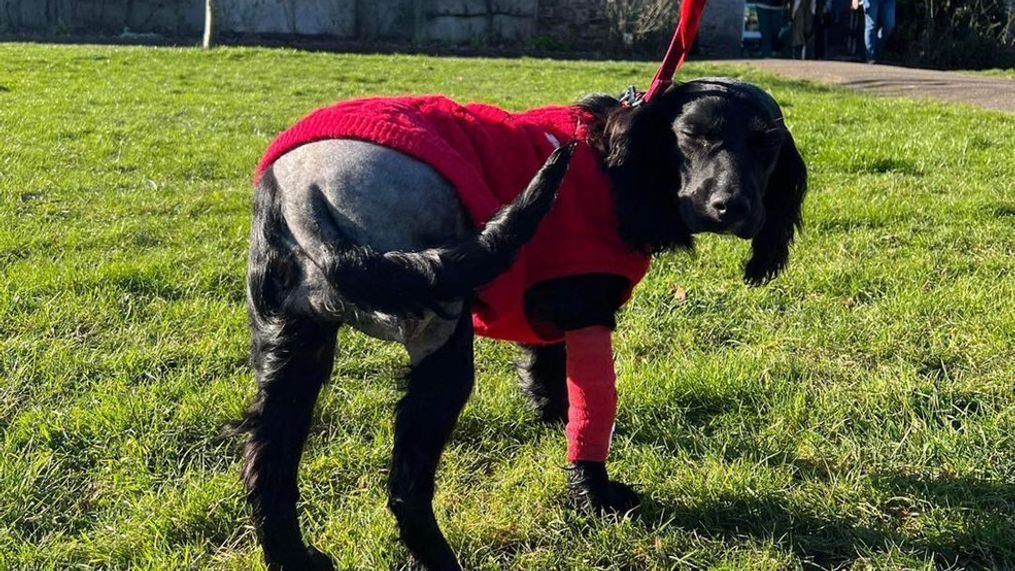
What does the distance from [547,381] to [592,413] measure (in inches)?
24.7

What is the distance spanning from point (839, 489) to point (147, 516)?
2056 mm

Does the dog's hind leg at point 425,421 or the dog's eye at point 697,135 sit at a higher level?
the dog's eye at point 697,135

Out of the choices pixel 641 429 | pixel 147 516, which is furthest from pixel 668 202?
pixel 147 516

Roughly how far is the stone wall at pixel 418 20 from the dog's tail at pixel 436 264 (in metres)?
17.2

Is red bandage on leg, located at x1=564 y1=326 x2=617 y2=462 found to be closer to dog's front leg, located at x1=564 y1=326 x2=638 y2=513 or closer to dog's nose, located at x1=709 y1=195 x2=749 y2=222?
dog's front leg, located at x1=564 y1=326 x2=638 y2=513

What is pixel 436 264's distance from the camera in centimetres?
181

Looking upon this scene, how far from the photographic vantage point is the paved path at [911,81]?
10.2 metres

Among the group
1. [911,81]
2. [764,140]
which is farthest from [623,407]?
[911,81]

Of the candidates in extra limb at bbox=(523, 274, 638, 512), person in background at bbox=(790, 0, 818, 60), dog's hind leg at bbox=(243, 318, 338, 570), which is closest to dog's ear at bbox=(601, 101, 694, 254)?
extra limb at bbox=(523, 274, 638, 512)

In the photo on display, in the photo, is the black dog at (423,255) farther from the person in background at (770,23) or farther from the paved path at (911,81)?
the person in background at (770,23)

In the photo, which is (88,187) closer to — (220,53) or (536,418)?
(536,418)

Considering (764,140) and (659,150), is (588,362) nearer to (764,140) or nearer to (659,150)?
(659,150)

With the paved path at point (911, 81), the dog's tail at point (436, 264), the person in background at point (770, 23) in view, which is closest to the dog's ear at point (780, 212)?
the dog's tail at point (436, 264)

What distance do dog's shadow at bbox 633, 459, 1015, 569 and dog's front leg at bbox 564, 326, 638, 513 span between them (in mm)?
133
